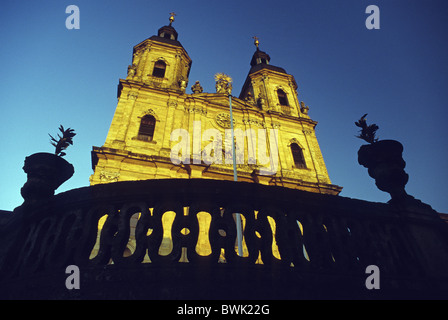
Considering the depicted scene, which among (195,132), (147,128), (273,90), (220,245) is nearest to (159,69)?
(147,128)

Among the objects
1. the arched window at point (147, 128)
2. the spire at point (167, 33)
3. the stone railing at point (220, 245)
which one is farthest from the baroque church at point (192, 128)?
the stone railing at point (220, 245)

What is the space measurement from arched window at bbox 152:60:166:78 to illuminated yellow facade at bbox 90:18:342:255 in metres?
0.08

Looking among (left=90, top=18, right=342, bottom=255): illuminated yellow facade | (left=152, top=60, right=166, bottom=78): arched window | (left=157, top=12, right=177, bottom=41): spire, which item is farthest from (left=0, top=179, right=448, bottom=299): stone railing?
(left=157, top=12, right=177, bottom=41): spire

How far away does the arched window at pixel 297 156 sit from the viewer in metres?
20.6

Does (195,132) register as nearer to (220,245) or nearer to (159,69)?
(159,69)

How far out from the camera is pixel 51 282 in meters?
2.83

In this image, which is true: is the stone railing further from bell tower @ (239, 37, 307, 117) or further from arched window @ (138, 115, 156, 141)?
bell tower @ (239, 37, 307, 117)

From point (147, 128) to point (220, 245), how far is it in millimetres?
16372

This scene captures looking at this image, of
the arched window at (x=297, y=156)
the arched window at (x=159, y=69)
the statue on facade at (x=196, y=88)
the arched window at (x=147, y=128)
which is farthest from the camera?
the statue on facade at (x=196, y=88)

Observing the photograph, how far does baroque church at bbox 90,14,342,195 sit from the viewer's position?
50.3 ft

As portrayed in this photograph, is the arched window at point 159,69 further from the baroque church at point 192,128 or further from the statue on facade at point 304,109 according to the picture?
the statue on facade at point 304,109

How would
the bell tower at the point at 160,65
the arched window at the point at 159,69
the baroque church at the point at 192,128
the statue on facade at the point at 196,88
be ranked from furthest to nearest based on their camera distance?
the statue on facade at the point at 196,88
the arched window at the point at 159,69
the bell tower at the point at 160,65
the baroque church at the point at 192,128

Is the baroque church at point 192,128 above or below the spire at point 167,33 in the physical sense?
below
